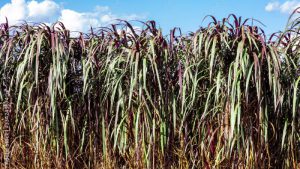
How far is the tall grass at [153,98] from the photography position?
3.10m

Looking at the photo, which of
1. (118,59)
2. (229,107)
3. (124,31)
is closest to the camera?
(229,107)

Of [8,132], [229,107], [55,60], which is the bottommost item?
[8,132]

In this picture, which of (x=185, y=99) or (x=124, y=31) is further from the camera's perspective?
(x=124, y=31)

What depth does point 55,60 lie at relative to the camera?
134 inches

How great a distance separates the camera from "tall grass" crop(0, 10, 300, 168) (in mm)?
3102

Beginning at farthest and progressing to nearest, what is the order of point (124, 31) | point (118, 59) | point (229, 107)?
point (124, 31) < point (118, 59) < point (229, 107)

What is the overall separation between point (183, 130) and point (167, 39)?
2.24 feet

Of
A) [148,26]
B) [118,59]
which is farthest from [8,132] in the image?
[148,26]

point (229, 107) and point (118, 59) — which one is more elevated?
point (118, 59)

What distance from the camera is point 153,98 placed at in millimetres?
3293

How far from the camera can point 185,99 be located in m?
3.23

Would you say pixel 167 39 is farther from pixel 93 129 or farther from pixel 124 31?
pixel 93 129

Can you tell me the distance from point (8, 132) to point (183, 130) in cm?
146

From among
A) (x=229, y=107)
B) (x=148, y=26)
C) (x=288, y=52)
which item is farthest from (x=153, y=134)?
(x=288, y=52)
